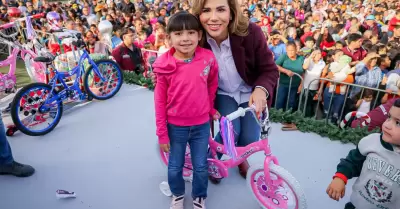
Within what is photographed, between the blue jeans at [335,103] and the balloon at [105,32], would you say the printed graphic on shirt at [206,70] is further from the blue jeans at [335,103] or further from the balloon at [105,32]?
the balloon at [105,32]

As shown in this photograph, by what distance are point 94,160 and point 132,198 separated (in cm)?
74

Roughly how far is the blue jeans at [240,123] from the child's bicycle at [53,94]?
228cm

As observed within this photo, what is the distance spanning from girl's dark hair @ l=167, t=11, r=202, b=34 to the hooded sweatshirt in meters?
0.17

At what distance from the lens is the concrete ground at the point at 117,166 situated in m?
2.40

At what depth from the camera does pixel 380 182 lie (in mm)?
1369

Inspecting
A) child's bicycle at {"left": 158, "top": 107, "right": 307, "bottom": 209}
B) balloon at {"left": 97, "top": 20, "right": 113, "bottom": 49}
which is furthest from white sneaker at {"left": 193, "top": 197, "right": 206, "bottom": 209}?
balloon at {"left": 97, "top": 20, "right": 113, "bottom": 49}

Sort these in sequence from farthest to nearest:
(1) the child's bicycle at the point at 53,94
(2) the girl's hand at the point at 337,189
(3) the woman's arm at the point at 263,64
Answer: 1. (1) the child's bicycle at the point at 53,94
2. (3) the woman's arm at the point at 263,64
3. (2) the girl's hand at the point at 337,189

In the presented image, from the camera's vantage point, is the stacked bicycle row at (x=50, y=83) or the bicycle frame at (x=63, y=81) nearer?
the stacked bicycle row at (x=50, y=83)

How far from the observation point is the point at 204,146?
6.79 feet

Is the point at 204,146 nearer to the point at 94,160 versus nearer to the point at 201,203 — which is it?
the point at 201,203

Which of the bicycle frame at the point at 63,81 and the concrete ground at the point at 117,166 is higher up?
the bicycle frame at the point at 63,81

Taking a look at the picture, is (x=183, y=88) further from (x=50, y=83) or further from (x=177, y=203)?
(x=50, y=83)

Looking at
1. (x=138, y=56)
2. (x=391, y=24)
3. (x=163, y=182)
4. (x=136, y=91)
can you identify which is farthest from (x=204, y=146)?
(x=391, y=24)

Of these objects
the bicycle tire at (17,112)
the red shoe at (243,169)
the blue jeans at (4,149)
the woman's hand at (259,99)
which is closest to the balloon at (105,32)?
the bicycle tire at (17,112)
